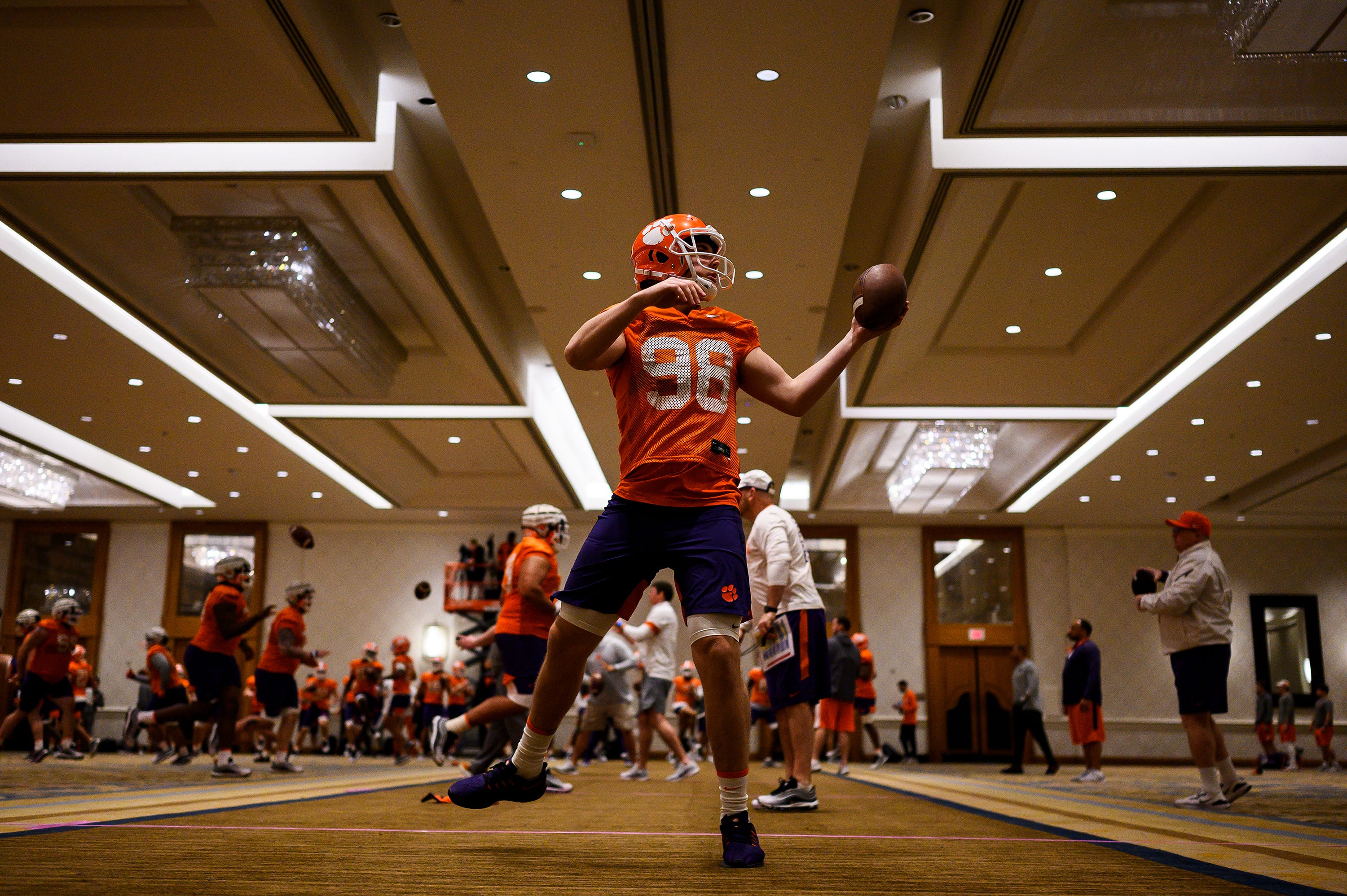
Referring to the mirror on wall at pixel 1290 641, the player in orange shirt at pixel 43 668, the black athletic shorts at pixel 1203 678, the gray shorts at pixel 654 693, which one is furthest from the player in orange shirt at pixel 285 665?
the mirror on wall at pixel 1290 641

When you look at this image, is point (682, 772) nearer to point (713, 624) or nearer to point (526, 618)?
point (526, 618)

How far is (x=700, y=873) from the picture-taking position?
187 cm

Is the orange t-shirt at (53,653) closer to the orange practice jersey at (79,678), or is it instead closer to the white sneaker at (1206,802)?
the orange practice jersey at (79,678)

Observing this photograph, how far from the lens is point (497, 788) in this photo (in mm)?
2424

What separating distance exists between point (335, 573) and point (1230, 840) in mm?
18809

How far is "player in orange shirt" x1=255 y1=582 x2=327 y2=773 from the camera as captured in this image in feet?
25.4

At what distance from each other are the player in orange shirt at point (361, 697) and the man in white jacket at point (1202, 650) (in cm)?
1006

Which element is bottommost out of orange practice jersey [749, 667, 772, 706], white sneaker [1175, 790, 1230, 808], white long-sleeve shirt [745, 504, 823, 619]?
white sneaker [1175, 790, 1230, 808]

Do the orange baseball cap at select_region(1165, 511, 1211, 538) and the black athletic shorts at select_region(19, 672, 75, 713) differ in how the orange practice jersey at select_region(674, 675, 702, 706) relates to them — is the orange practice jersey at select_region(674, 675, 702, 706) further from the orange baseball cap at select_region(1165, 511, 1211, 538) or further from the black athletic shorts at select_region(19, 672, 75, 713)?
the orange baseball cap at select_region(1165, 511, 1211, 538)

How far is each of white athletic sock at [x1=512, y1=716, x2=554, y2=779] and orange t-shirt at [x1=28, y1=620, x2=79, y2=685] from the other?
886 centimetres

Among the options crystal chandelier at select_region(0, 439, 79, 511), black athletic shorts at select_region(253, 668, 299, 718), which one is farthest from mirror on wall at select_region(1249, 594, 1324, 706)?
crystal chandelier at select_region(0, 439, 79, 511)

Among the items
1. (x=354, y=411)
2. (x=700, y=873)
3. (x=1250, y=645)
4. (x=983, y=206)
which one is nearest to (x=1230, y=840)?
(x=700, y=873)

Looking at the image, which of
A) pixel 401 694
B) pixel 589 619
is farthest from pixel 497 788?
pixel 401 694

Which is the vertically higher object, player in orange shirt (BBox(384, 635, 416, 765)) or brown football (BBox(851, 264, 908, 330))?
brown football (BBox(851, 264, 908, 330))
